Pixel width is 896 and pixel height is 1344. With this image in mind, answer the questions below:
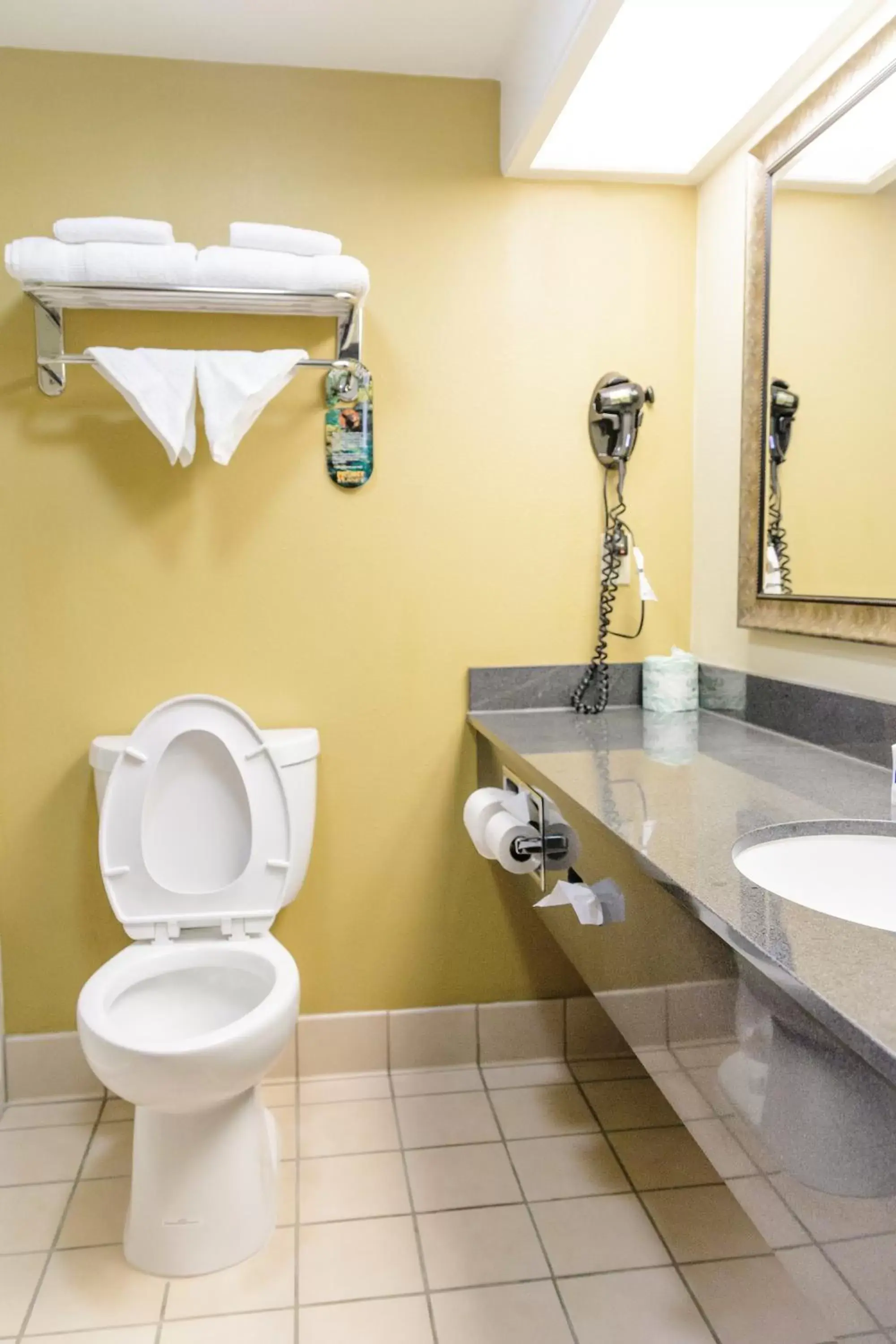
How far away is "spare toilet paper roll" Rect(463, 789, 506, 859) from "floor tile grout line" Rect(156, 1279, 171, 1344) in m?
0.90

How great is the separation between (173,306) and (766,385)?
1.22 metres

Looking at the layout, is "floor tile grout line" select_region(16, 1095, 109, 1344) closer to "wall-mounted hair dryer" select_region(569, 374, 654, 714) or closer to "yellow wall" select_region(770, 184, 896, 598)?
"wall-mounted hair dryer" select_region(569, 374, 654, 714)

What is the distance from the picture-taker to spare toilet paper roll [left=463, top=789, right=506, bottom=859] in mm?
1884

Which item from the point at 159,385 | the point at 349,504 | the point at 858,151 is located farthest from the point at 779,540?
the point at 159,385

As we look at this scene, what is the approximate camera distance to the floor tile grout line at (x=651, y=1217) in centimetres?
157

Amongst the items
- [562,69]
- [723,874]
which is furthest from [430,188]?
[723,874]

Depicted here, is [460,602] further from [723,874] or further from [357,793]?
[723,874]

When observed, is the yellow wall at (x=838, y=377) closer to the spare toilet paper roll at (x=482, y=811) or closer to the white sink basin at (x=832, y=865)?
Result: the white sink basin at (x=832, y=865)

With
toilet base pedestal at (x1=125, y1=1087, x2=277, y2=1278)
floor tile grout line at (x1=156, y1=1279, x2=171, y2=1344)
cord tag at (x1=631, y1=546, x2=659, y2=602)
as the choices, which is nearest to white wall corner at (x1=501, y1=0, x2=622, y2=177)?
cord tag at (x1=631, y1=546, x2=659, y2=602)

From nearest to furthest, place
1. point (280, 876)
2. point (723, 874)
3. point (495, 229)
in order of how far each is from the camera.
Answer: point (723, 874) < point (280, 876) < point (495, 229)

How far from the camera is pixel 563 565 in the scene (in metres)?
2.38

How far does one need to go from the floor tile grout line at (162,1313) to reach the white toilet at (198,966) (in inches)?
1.1

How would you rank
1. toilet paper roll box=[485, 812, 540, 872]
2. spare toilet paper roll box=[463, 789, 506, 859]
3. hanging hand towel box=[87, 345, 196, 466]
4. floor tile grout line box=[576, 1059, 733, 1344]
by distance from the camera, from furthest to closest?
hanging hand towel box=[87, 345, 196, 466]
spare toilet paper roll box=[463, 789, 506, 859]
toilet paper roll box=[485, 812, 540, 872]
floor tile grout line box=[576, 1059, 733, 1344]

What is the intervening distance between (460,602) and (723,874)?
1.34 m
